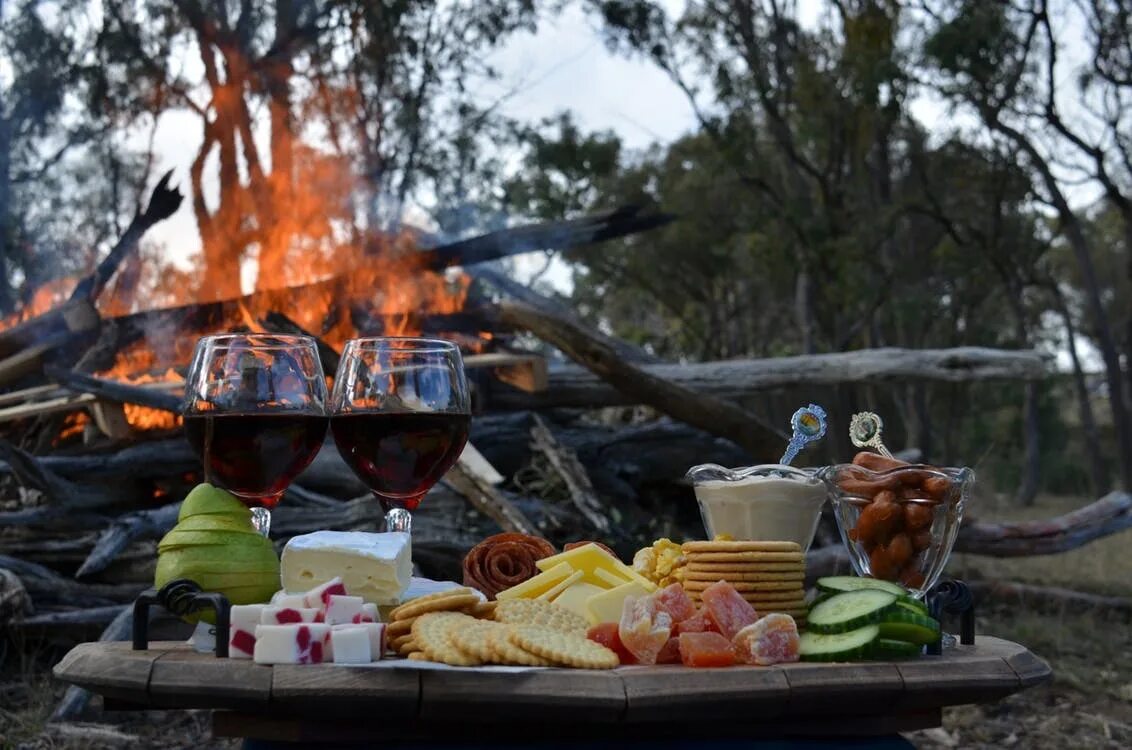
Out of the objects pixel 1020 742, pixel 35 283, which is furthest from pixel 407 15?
pixel 1020 742

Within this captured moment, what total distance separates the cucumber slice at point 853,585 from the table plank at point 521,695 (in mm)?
517

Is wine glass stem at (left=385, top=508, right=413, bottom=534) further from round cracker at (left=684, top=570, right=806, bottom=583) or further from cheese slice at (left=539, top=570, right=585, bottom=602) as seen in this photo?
round cracker at (left=684, top=570, right=806, bottom=583)

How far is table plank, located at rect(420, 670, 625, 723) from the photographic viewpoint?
62.4 inches

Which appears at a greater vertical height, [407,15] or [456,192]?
[407,15]

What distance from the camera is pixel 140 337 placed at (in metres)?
7.43

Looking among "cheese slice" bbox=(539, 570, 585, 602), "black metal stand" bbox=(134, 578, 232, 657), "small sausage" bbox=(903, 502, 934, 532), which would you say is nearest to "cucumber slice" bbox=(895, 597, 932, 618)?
"small sausage" bbox=(903, 502, 934, 532)

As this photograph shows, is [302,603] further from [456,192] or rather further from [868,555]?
[456,192]

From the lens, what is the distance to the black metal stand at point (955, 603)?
2.02 m

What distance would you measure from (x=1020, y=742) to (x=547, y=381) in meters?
3.79

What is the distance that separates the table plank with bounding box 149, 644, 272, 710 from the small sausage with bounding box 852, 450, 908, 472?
3.80 feet

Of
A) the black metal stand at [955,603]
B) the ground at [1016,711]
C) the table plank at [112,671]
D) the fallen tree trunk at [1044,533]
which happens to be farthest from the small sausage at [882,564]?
the fallen tree trunk at [1044,533]

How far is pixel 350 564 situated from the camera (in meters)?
1.88

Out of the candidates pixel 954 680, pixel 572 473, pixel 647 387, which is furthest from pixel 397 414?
pixel 647 387

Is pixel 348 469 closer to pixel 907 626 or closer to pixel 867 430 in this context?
pixel 867 430
